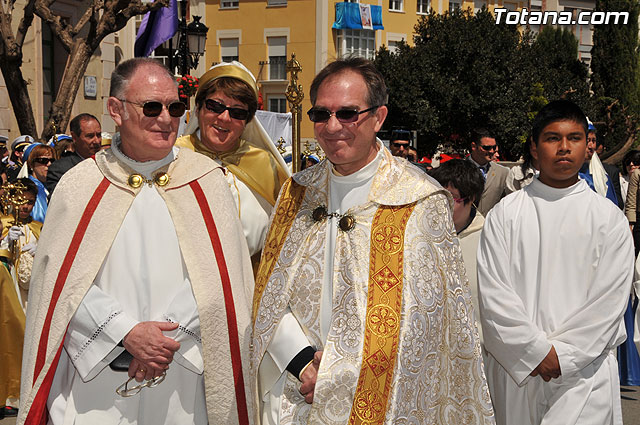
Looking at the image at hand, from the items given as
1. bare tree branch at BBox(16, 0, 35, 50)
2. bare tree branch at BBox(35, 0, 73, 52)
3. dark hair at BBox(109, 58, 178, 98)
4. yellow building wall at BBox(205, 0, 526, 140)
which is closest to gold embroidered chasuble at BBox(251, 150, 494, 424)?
dark hair at BBox(109, 58, 178, 98)

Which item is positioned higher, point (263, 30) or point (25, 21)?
point (263, 30)

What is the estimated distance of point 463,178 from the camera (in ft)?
16.4

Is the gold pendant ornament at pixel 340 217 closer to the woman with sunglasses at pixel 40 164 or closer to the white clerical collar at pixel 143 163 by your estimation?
the white clerical collar at pixel 143 163

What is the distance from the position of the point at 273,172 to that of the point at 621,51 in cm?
4398

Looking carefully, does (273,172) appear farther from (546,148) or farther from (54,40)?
(54,40)

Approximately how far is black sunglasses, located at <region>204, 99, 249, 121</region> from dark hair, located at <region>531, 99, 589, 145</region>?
1596 millimetres

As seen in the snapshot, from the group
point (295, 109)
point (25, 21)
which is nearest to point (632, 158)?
point (295, 109)

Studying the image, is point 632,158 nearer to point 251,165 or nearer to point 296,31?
point 251,165

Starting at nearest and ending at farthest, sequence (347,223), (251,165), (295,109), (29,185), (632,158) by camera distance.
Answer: (347,223) < (251,165) < (295,109) < (29,185) < (632,158)

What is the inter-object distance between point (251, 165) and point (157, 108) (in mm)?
1125

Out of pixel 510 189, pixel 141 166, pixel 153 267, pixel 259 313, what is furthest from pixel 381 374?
pixel 510 189

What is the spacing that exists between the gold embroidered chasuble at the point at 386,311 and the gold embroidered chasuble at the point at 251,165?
1038 millimetres

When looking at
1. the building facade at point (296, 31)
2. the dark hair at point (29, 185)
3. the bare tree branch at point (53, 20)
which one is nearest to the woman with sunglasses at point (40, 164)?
the dark hair at point (29, 185)

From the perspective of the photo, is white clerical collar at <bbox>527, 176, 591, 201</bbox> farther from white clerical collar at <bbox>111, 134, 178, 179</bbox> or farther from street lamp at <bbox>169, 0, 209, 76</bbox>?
street lamp at <bbox>169, 0, 209, 76</bbox>
